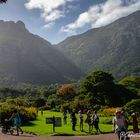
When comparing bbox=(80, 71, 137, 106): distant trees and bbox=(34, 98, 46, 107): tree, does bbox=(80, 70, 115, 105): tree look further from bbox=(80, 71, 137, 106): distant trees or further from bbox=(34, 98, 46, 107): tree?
bbox=(34, 98, 46, 107): tree

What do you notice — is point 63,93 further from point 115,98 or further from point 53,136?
point 53,136

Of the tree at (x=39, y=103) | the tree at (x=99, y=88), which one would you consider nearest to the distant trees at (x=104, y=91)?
the tree at (x=99, y=88)

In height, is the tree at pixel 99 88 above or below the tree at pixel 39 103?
above

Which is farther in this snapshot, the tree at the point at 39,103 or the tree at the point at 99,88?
the tree at the point at 39,103

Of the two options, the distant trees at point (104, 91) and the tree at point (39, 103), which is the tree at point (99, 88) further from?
the tree at point (39, 103)

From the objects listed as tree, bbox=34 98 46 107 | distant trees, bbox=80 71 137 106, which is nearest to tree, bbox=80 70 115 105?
distant trees, bbox=80 71 137 106

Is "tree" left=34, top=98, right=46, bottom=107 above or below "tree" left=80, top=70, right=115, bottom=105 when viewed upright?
below

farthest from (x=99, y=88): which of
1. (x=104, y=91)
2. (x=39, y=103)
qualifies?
(x=39, y=103)

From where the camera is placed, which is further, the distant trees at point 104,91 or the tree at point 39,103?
the tree at point 39,103

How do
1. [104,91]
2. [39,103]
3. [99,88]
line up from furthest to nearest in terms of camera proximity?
1. [39,103]
2. [99,88]
3. [104,91]

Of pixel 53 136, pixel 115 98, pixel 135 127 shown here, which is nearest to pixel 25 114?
pixel 53 136

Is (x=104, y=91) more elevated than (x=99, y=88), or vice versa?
(x=99, y=88)

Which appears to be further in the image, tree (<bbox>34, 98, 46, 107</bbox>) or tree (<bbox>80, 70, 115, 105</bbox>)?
tree (<bbox>34, 98, 46, 107</bbox>)

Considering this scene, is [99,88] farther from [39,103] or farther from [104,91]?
[39,103]
